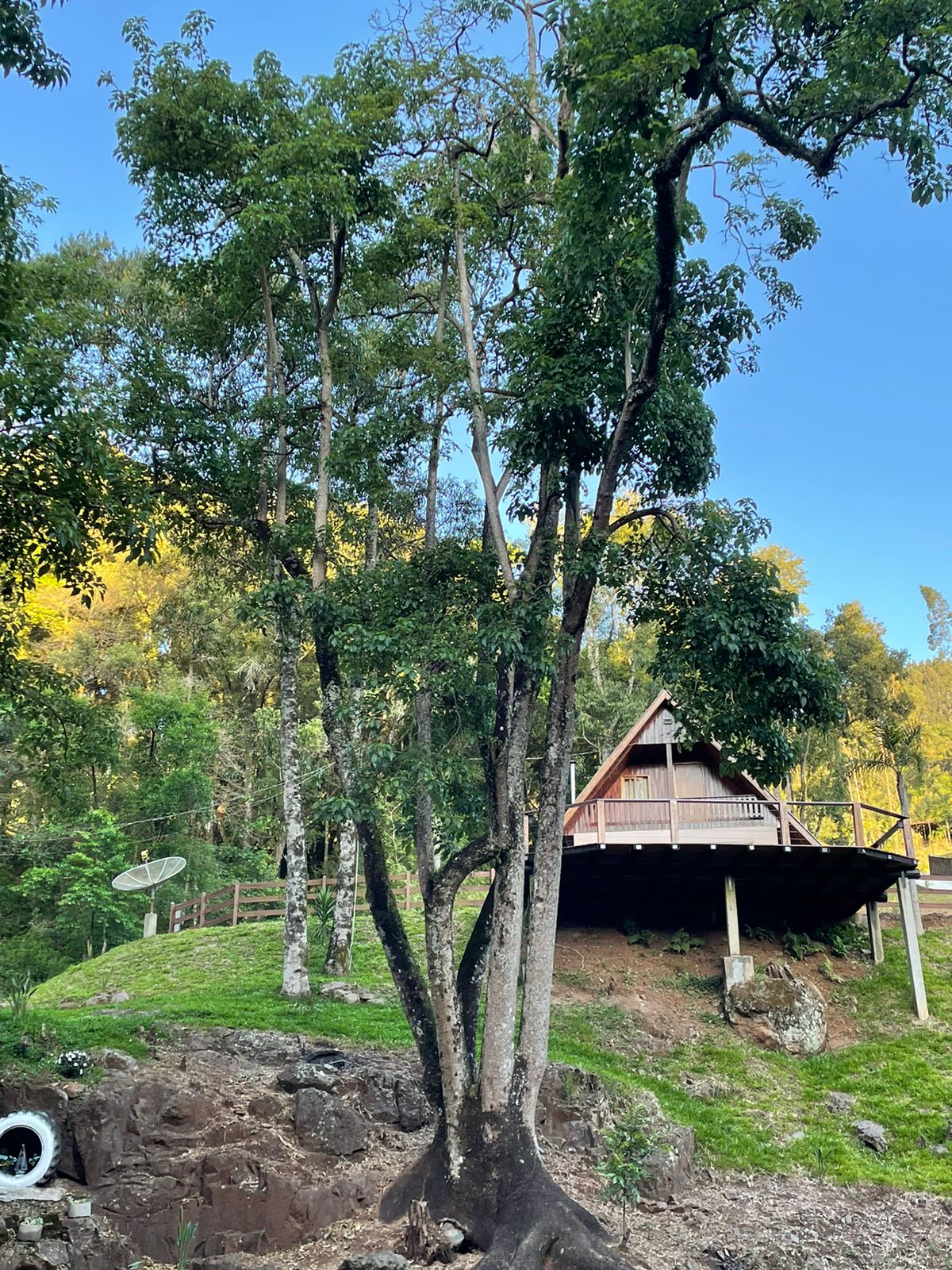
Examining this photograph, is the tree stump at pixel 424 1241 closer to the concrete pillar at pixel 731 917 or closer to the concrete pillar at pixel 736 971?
the concrete pillar at pixel 736 971

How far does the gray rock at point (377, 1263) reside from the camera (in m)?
6.59

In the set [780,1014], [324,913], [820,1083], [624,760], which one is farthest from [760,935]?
[324,913]

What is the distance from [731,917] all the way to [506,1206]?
9.09m

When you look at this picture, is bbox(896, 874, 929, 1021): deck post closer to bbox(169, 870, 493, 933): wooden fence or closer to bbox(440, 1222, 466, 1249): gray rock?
bbox(169, 870, 493, 933): wooden fence

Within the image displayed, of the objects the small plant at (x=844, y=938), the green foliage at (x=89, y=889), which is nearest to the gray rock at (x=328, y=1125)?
the small plant at (x=844, y=938)

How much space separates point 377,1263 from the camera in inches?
261

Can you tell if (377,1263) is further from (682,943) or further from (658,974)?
(682,943)

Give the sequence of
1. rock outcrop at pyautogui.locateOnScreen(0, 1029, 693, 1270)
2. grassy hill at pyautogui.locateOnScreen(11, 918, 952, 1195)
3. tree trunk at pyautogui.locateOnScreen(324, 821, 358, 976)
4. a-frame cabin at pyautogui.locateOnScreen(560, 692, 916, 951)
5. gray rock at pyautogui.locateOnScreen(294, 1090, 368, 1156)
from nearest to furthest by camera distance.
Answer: rock outcrop at pyautogui.locateOnScreen(0, 1029, 693, 1270)
gray rock at pyautogui.locateOnScreen(294, 1090, 368, 1156)
grassy hill at pyautogui.locateOnScreen(11, 918, 952, 1195)
a-frame cabin at pyautogui.locateOnScreen(560, 692, 916, 951)
tree trunk at pyautogui.locateOnScreen(324, 821, 358, 976)

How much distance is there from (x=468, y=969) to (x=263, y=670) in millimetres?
18891

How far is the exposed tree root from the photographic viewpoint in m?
6.70

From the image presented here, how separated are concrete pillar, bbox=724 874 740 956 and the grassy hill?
0.81 metres

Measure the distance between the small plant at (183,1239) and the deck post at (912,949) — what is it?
11.9 m

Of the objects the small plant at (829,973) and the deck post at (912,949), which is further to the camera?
A: the small plant at (829,973)

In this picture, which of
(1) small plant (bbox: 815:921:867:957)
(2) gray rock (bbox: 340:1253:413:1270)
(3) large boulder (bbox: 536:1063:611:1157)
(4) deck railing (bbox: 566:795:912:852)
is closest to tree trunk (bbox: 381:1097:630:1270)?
(2) gray rock (bbox: 340:1253:413:1270)
